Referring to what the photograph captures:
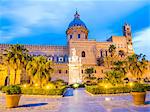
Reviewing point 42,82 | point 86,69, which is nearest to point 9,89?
point 42,82

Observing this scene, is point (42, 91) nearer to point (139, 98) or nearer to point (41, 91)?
point (41, 91)

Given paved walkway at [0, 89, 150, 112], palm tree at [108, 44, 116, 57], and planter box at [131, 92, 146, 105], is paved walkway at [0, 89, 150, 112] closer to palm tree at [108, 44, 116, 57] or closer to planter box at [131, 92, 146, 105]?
planter box at [131, 92, 146, 105]

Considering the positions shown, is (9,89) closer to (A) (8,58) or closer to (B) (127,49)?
(A) (8,58)

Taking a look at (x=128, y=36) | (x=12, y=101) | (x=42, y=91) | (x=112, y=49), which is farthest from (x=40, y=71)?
(x=128, y=36)

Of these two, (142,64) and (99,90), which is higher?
(142,64)

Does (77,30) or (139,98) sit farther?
(77,30)

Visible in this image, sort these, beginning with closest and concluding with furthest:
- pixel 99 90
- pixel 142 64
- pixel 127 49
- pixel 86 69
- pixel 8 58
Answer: pixel 99 90, pixel 8 58, pixel 142 64, pixel 86 69, pixel 127 49

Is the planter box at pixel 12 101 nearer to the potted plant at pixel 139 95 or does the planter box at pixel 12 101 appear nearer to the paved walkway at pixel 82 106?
the paved walkway at pixel 82 106

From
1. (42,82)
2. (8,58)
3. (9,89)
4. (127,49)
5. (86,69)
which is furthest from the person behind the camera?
(127,49)

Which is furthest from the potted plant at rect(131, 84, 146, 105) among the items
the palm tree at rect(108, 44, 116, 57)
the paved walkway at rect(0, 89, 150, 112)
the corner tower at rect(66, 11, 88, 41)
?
the corner tower at rect(66, 11, 88, 41)

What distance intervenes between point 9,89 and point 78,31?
A: 69.3 m

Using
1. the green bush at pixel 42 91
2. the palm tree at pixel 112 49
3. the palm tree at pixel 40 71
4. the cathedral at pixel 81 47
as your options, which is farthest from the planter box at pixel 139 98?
the palm tree at pixel 112 49

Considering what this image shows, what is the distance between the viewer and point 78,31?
80.9 m

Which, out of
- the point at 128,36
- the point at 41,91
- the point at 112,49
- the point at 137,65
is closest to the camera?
the point at 41,91
